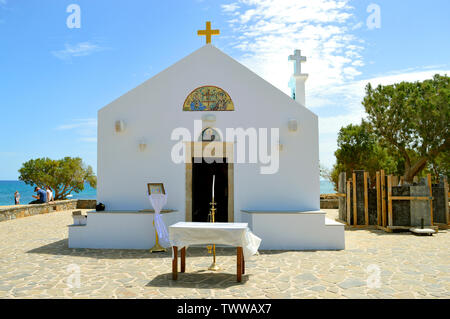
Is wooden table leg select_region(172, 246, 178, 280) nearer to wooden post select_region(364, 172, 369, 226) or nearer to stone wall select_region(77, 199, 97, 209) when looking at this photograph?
wooden post select_region(364, 172, 369, 226)

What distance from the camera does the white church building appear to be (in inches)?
395

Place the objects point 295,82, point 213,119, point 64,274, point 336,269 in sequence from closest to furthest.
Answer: point 64,274, point 336,269, point 213,119, point 295,82

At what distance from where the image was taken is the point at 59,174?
31688mm

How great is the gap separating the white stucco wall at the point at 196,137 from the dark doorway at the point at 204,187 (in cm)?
39

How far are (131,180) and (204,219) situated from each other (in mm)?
2400

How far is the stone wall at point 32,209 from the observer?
1565cm

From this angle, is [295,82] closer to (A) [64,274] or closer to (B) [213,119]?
(B) [213,119]

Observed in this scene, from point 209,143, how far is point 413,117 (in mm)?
17803

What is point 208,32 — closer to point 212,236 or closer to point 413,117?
point 212,236


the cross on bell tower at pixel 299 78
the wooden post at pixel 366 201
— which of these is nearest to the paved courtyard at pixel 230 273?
the wooden post at pixel 366 201

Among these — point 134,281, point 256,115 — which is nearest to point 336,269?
point 134,281

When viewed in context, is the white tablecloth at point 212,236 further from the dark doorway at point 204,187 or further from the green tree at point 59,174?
the green tree at point 59,174
